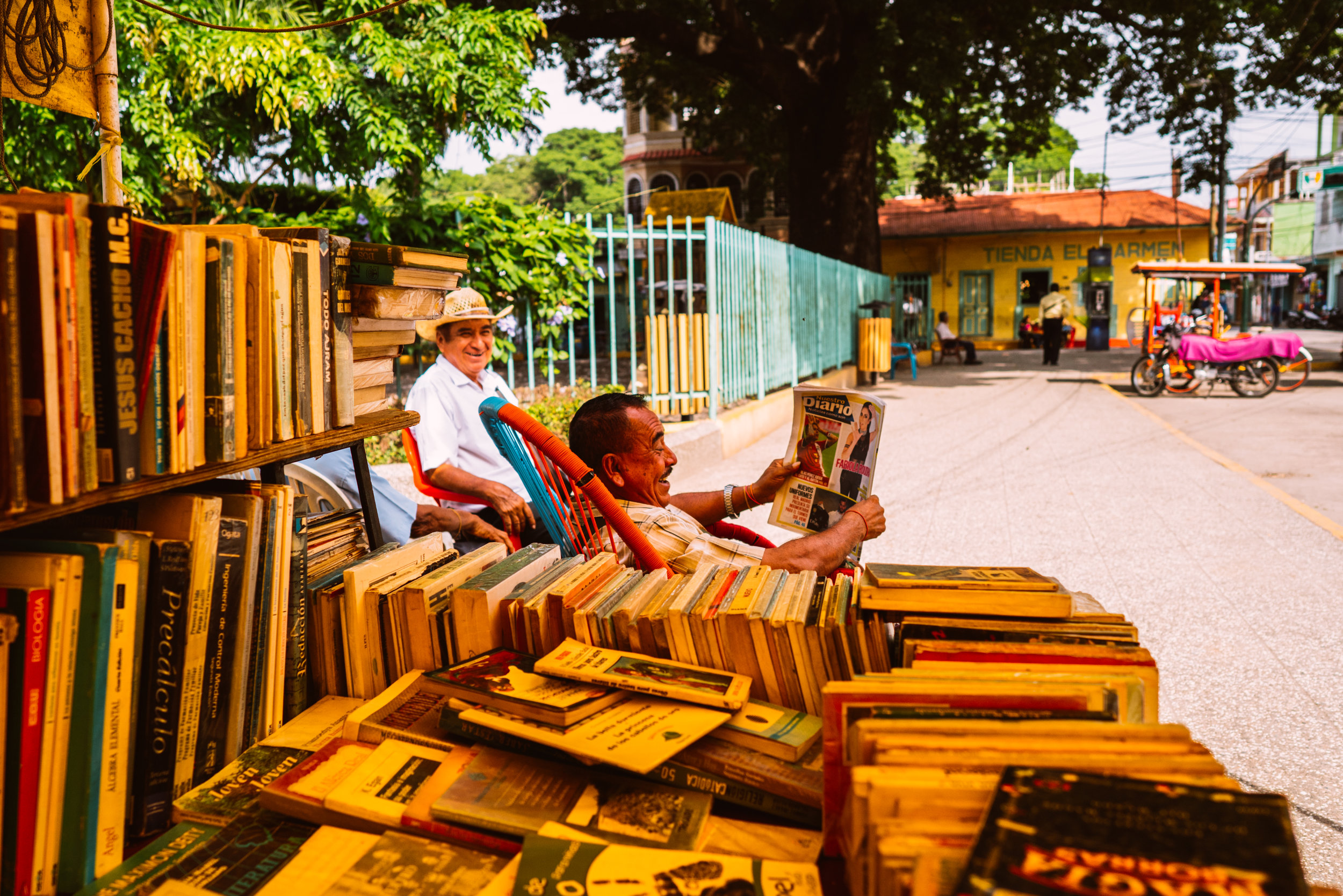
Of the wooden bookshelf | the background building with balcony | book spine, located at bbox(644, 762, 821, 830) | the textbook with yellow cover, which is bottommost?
book spine, located at bbox(644, 762, 821, 830)

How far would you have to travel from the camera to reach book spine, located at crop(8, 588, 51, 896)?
4.57ft

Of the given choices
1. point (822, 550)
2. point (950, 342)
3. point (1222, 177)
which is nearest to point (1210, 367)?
point (1222, 177)

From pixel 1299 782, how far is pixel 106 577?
11.0ft

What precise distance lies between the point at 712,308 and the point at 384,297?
7456mm

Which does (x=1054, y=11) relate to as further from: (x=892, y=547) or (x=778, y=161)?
(x=892, y=547)

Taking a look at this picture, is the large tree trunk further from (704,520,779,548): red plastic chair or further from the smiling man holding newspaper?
the smiling man holding newspaper

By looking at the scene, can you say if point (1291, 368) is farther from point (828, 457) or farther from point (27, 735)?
point (27, 735)

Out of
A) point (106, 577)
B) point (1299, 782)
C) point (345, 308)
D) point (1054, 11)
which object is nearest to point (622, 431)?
point (345, 308)

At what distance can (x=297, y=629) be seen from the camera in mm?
2000

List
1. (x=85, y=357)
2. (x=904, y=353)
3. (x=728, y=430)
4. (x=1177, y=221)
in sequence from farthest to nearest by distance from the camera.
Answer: (x=1177, y=221) → (x=904, y=353) → (x=728, y=430) → (x=85, y=357)

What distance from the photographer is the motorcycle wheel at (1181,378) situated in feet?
52.3

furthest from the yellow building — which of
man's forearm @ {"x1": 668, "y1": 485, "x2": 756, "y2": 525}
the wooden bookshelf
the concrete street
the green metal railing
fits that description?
the wooden bookshelf

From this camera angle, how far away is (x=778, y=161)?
2400cm

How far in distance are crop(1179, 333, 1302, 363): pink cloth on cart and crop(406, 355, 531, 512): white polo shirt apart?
14.3m
